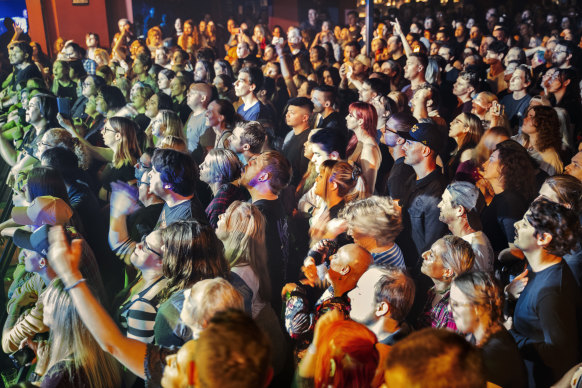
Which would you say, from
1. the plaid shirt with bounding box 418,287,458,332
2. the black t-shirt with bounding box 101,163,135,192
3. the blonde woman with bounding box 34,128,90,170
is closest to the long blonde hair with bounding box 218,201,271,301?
the plaid shirt with bounding box 418,287,458,332

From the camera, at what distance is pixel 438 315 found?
258cm

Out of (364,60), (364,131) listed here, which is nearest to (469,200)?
(364,131)

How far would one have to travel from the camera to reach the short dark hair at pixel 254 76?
217 inches

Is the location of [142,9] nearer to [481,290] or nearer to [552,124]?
[552,124]

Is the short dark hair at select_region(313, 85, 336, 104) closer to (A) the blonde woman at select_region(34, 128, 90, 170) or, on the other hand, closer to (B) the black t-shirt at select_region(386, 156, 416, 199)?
(B) the black t-shirt at select_region(386, 156, 416, 199)

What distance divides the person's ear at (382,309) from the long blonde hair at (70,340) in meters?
1.21

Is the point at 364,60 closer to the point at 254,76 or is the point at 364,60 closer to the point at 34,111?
the point at 254,76

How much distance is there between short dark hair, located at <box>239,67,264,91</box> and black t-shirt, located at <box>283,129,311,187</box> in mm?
939

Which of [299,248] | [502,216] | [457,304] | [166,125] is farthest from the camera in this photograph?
[166,125]

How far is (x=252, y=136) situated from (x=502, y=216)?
6.12 feet

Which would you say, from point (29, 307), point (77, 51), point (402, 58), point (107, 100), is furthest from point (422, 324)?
point (77, 51)

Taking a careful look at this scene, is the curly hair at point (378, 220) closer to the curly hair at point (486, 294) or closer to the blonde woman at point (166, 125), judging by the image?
the curly hair at point (486, 294)

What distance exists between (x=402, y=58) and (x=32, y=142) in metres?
5.49

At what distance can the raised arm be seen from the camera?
226cm
